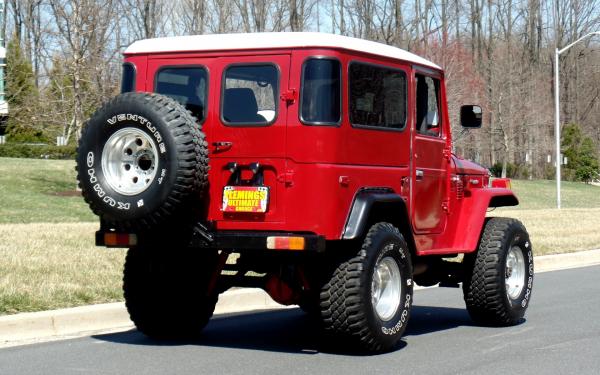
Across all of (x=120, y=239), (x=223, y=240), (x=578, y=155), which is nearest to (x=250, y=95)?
(x=223, y=240)

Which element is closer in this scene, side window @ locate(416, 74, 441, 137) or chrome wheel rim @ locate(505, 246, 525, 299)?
side window @ locate(416, 74, 441, 137)

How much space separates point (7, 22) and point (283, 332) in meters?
67.0

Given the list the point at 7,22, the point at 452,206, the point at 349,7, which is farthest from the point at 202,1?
the point at 452,206

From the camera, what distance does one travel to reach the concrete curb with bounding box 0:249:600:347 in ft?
31.8

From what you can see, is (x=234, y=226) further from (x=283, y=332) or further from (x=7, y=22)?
(x=7, y=22)

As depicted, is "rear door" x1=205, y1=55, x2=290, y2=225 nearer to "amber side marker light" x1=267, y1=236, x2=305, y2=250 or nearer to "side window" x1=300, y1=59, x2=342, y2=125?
"side window" x1=300, y1=59, x2=342, y2=125

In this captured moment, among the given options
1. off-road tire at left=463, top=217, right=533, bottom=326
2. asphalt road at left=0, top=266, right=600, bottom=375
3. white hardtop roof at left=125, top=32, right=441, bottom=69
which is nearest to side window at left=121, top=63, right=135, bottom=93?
white hardtop roof at left=125, top=32, right=441, bottom=69

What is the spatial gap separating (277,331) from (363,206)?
7.57ft

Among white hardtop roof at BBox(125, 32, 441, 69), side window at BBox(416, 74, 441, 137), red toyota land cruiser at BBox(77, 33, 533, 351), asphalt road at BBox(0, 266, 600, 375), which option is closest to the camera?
asphalt road at BBox(0, 266, 600, 375)

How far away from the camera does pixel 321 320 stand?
28.4ft

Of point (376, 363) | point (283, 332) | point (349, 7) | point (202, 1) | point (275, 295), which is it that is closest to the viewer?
point (376, 363)

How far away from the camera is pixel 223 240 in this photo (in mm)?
8594

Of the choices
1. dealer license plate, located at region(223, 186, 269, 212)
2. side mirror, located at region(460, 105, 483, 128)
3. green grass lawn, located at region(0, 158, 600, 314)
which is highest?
side mirror, located at region(460, 105, 483, 128)

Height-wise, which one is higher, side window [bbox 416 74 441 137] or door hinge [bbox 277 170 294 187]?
side window [bbox 416 74 441 137]
